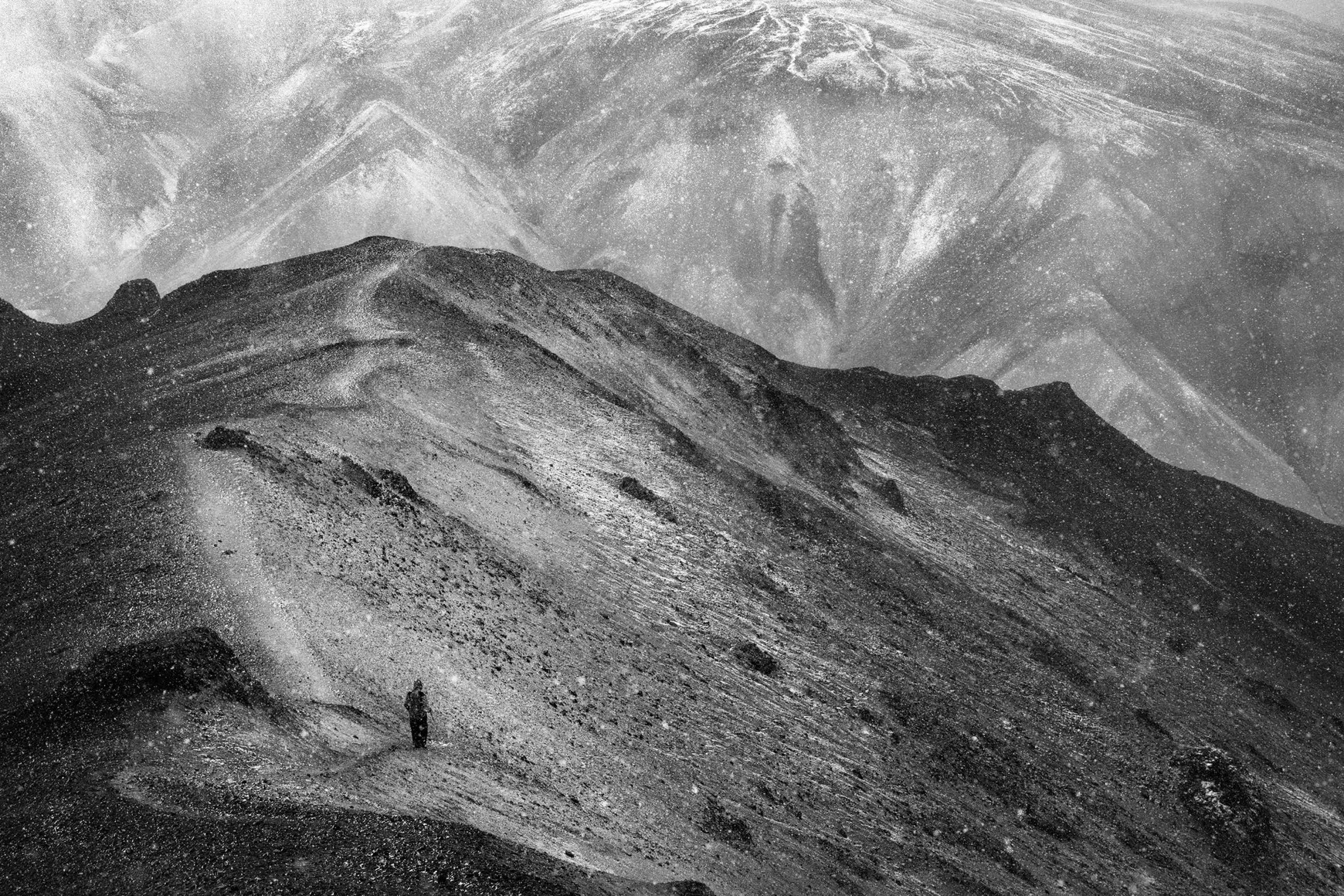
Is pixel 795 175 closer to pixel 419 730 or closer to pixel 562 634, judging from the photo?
pixel 562 634

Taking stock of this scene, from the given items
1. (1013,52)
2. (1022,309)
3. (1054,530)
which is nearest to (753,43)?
(1013,52)

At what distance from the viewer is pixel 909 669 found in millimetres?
26562

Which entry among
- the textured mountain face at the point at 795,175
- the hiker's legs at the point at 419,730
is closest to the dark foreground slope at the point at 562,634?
the hiker's legs at the point at 419,730

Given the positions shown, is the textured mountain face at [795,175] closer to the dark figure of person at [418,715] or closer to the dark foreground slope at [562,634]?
the dark foreground slope at [562,634]

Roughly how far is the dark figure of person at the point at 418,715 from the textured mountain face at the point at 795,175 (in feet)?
223

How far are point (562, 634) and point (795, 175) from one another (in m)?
80.5

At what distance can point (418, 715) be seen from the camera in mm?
14828

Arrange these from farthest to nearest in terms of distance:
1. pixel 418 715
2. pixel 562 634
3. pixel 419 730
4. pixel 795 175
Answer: pixel 795 175 → pixel 562 634 → pixel 419 730 → pixel 418 715

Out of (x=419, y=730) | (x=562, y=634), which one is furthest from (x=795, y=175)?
(x=419, y=730)

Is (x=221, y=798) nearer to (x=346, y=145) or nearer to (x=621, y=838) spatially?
(x=621, y=838)

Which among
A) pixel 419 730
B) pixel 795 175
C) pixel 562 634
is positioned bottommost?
pixel 562 634

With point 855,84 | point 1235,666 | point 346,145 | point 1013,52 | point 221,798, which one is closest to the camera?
point 221,798

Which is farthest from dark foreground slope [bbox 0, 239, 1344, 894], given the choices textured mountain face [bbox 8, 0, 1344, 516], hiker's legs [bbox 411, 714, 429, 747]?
textured mountain face [bbox 8, 0, 1344, 516]

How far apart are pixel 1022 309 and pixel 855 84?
3108 cm
